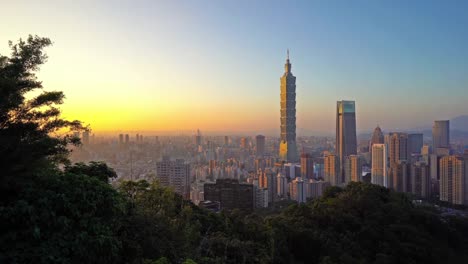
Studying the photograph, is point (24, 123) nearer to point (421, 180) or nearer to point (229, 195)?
point (229, 195)

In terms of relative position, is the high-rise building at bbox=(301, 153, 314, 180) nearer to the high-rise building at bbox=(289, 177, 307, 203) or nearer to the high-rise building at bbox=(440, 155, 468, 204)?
the high-rise building at bbox=(289, 177, 307, 203)

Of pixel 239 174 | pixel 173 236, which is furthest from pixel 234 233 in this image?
pixel 239 174

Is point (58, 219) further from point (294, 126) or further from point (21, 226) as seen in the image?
point (294, 126)

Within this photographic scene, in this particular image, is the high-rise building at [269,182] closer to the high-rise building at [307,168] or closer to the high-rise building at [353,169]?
the high-rise building at [353,169]

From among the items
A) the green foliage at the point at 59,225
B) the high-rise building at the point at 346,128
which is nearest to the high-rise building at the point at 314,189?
the high-rise building at the point at 346,128

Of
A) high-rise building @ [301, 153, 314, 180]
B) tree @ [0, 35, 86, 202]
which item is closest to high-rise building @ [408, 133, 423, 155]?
high-rise building @ [301, 153, 314, 180]

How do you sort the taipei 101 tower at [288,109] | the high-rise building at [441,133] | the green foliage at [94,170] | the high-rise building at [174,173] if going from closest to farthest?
the green foliage at [94,170] < the high-rise building at [174,173] < the high-rise building at [441,133] < the taipei 101 tower at [288,109]
